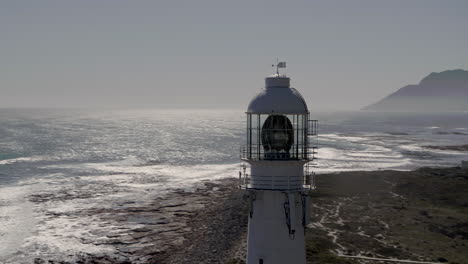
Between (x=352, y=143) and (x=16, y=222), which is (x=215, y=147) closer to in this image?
(x=352, y=143)

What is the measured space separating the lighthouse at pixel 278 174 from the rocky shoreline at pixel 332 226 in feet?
53.4

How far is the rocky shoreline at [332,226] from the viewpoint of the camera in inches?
1491

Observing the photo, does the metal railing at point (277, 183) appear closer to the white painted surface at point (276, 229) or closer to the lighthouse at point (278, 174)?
the lighthouse at point (278, 174)

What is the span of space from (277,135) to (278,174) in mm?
980

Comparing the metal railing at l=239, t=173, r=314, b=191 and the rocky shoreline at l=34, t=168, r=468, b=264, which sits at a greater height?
the metal railing at l=239, t=173, r=314, b=191

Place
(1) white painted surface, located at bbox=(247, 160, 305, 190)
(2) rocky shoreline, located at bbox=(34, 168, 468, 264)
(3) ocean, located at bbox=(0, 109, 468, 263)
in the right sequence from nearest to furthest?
1. (1) white painted surface, located at bbox=(247, 160, 305, 190)
2. (2) rocky shoreline, located at bbox=(34, 168, 468, 264)
3. (3) ocean, located at bbox=(0, 109, 468, 263)

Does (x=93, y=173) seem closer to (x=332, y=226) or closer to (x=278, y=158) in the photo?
(x=332, y=226)

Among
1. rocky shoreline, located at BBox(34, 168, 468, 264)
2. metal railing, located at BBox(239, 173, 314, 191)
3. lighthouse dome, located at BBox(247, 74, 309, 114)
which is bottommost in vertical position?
rocky shoreline, located at BBox(34, 168, 468, 264)

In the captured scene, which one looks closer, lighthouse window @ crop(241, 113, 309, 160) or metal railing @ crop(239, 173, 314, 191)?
metal railing @ crop(239, 173, 314, 191)

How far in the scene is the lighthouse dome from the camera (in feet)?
38.1

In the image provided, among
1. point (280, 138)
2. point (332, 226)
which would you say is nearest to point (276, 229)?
point (280, 138)

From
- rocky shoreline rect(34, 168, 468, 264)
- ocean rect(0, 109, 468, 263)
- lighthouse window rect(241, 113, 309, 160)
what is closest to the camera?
lighthouse window rect(241, 113, 309, 160)

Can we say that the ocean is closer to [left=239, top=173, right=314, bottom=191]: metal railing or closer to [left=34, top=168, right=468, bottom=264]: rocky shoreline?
[left=34, top=168, right=468, bottom=264]: rocky shoreline

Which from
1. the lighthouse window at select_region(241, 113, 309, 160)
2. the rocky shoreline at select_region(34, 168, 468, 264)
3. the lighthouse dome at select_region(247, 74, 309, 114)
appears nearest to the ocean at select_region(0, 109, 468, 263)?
the rocky shoreline at select_region(34, 168, 468, 264)
